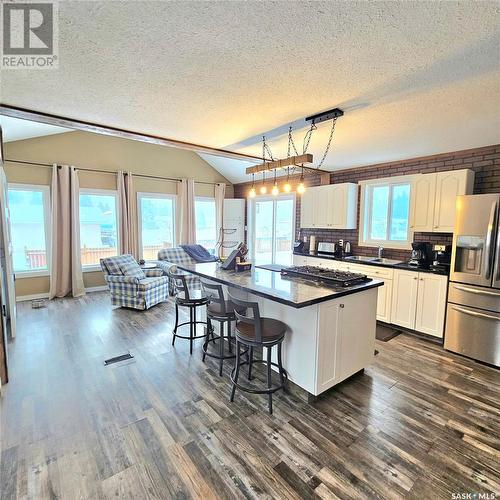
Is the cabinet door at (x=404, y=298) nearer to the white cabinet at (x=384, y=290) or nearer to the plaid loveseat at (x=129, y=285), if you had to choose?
the white cabinet at (x=384, y=290)

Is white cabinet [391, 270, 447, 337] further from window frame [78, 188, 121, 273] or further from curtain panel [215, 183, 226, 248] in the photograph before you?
window frame [78, 188, 121, 273]

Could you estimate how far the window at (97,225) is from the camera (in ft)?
18.7

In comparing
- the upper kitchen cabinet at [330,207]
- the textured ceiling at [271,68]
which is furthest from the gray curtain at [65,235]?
the upper kitchen cabinet at [330,207]

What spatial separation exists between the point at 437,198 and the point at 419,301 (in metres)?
1.42

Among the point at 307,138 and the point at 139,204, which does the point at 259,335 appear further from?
the point at 139,204

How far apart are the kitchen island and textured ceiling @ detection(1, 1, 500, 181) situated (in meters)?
1.68

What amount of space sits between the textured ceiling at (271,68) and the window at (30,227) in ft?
11.0

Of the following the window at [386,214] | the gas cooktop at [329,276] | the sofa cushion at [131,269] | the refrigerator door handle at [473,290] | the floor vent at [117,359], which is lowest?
the floor vent at [117,359]

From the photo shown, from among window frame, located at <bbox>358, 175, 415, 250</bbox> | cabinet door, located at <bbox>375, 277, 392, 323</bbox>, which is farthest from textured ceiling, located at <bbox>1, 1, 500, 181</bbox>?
Result: cabinet door, located at <bbox>375, 277, 392, 323</bbox>

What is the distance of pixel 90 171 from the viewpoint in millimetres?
5629

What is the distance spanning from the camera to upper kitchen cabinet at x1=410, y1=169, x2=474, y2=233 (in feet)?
11.5

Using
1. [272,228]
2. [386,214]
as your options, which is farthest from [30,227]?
[386,214]

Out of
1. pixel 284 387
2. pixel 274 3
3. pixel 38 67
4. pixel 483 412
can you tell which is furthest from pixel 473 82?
pixel 38 67

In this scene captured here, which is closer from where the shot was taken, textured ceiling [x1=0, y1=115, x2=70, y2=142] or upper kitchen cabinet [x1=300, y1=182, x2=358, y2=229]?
textured ceiling [x1=0, y1=115, x2=70, y2=142]
